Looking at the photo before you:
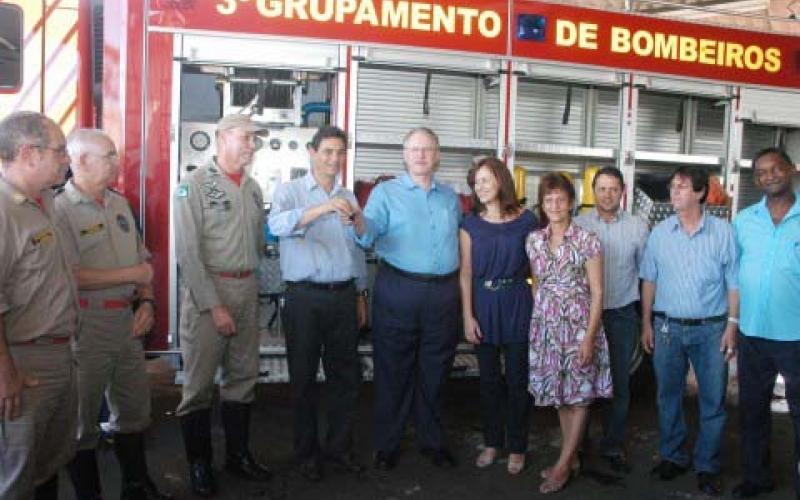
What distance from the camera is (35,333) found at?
2.40 metres

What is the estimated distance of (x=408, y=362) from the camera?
4.00 meters

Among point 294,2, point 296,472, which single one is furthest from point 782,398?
point 294,2

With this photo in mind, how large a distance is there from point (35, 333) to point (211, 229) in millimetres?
1196

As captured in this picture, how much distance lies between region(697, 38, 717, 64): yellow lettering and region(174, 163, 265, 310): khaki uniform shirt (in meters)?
3.62

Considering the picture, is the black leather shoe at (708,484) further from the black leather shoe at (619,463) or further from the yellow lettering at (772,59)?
the yellow lettering at (772,59)

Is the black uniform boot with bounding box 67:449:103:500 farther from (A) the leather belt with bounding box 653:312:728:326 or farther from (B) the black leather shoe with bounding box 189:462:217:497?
(A) the leather belt with bounding box 653:312:728:326

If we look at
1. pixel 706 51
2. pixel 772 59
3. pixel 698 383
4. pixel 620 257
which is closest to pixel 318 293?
pixel 620 257

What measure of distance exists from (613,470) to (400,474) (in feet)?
3.79

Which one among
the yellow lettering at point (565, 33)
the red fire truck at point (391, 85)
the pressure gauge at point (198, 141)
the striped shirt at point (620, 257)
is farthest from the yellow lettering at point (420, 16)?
the striped shirt at point (620, 257)

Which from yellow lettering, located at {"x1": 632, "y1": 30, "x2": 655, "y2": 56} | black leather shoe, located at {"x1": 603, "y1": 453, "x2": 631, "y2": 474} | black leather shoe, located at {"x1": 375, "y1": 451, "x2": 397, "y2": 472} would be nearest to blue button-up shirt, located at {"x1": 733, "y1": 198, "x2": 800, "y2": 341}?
black leather shoe, located at {"x1": 603, "y1": 453, "x2": 631, "y2": 474}

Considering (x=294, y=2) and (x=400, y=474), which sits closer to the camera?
(x=400, y=474)

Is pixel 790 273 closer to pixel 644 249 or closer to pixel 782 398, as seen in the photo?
pixel 644 249

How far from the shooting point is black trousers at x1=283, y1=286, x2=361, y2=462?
3.73 m

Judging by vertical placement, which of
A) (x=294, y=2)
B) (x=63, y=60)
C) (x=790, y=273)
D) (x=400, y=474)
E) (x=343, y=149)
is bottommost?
(x=400, y=474)
